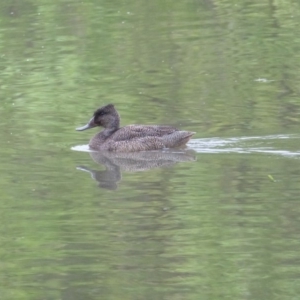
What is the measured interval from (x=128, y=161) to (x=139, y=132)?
573 mm

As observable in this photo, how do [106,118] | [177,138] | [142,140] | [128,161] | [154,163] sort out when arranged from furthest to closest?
[106,118], [142,140], [177,138], [128,161], [154,163]

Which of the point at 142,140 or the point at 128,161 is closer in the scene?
the point at 128,161

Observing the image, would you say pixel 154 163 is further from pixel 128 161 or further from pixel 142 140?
pixel 142 140

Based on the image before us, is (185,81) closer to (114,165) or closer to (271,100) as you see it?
(271,100)

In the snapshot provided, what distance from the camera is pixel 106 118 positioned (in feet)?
47.7

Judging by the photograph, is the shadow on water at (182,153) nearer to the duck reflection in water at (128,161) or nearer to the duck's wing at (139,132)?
the duck reflection in water at (128,161)

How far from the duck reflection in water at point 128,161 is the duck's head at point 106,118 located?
74 cm

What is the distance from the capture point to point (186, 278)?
860cm

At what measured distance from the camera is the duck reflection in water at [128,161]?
12453mm

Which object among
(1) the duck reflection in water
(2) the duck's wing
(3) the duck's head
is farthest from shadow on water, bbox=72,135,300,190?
(3) the duck's head

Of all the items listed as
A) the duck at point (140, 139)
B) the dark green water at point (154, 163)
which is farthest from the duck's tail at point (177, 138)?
the dark green water at point (154, 163)

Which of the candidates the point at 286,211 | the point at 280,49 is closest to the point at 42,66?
the point at 280,49

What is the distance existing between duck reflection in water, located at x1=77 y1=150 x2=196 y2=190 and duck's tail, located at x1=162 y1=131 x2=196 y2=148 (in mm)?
95

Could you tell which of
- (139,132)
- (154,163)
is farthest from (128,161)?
(139,132)
